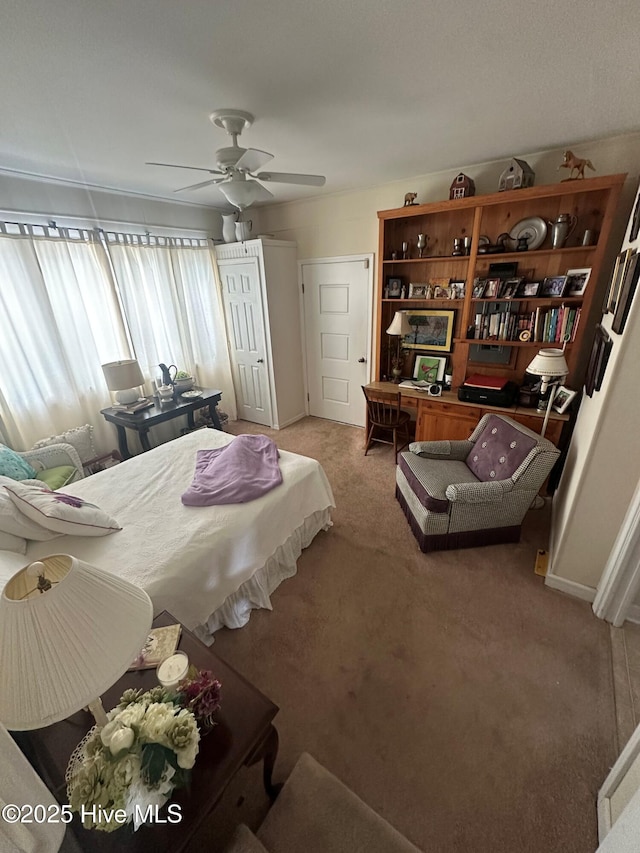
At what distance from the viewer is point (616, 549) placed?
173cm

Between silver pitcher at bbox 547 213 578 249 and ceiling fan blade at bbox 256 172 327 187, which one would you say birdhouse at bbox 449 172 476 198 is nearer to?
silver pitcher at bbox 547 213 578 249

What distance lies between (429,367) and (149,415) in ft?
9.14

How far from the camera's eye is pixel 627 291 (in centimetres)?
163

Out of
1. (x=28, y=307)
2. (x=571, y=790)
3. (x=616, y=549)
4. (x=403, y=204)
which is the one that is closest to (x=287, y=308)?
(x=403, y=204)

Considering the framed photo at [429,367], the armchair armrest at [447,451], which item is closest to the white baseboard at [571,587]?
the armchair armrest at [447,451]

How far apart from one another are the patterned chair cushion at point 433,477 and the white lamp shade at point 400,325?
1.31 meters

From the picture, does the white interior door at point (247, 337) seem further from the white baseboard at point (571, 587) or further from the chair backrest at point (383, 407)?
the white baseboard at point (571, 587)

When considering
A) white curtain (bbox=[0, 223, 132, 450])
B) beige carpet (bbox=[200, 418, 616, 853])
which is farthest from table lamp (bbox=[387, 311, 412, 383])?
white curtain (bbox=[0, 223, 132, 450])

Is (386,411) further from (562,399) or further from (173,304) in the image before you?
(173,304)

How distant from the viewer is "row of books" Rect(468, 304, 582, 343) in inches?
103

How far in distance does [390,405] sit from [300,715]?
2.49 meters

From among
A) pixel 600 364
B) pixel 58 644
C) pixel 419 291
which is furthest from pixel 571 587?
pixel 419 291

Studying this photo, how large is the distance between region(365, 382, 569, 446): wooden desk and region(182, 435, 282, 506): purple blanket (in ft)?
4.98

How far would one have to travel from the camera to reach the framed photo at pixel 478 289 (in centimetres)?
291
